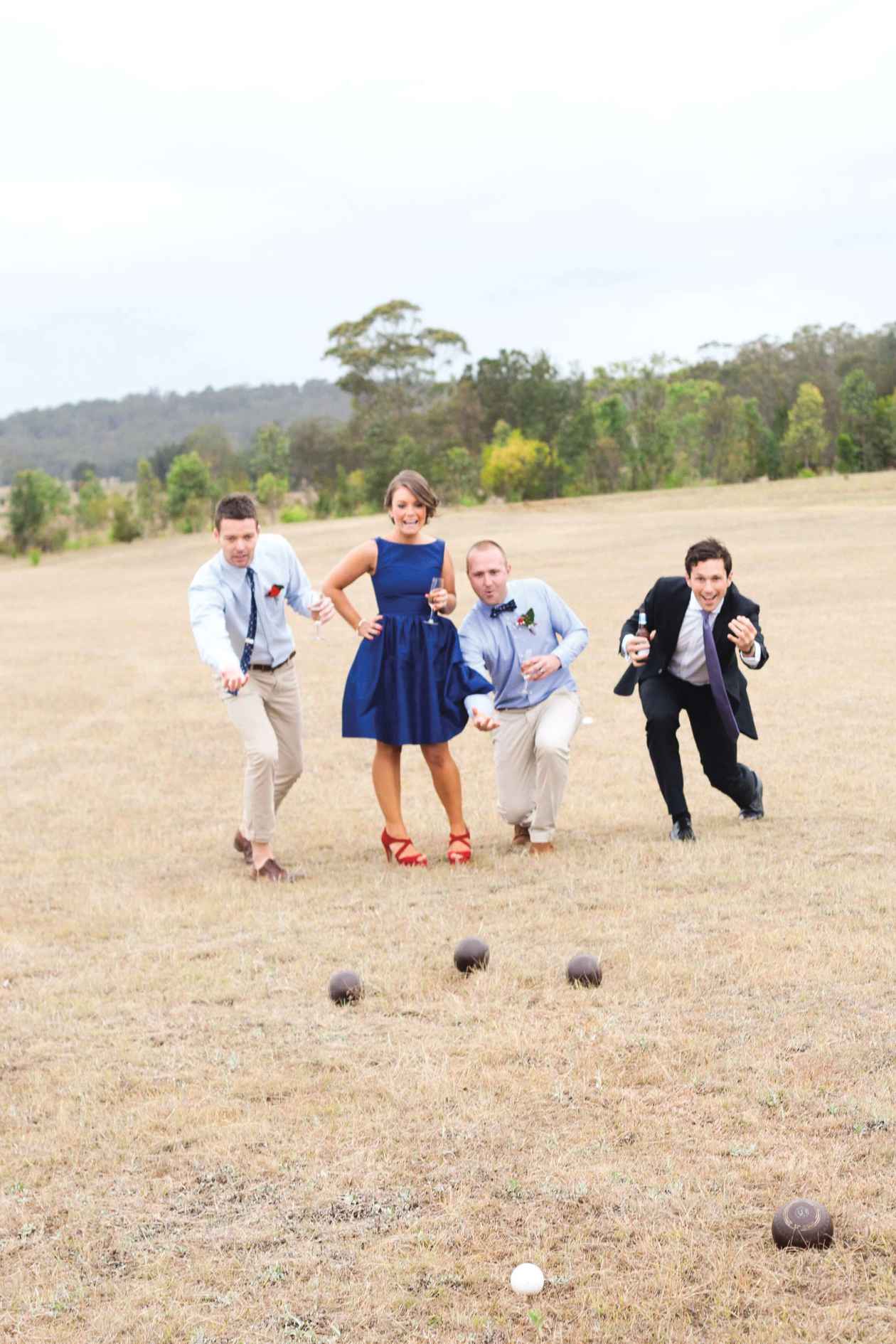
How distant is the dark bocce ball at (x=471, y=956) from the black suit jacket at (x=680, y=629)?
2490 mm

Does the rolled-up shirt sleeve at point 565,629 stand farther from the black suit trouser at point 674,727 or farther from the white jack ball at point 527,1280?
the white jack ball at point 527,1280

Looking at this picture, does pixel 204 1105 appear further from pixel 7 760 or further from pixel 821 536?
pixel 821 536

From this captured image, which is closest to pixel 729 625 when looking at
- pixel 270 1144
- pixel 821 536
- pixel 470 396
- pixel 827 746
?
pixel 827 746

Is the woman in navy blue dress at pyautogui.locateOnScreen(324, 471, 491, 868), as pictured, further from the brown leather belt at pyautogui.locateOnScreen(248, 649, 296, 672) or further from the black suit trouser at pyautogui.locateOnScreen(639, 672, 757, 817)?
the black suit trouser at pyautogui.locateOnScreen(639, 672, 757, 817)

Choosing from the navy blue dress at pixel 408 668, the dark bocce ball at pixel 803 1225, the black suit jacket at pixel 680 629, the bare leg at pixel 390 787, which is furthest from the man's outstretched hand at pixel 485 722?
the dark bocce ball at pixel 803 1225

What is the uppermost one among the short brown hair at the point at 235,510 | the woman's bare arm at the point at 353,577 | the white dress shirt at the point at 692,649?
the short brown hair at the point at 235,510

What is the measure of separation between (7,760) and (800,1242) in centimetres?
1094

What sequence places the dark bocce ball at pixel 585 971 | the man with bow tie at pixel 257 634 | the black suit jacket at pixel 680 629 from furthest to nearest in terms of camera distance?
the black suit jacket at pixel 680 629, the man with bow tie at pixel 257 634, the dark bocce ball at pixel 585 971

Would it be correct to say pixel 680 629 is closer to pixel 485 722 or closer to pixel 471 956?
pixel 485 722

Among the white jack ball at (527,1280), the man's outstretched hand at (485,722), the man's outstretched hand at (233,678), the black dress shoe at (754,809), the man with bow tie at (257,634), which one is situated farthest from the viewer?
the black dress shoe at (754,809)

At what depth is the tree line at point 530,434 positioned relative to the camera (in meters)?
63.4

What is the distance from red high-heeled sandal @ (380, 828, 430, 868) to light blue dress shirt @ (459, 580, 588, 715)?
0.91m

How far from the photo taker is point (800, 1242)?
3.88 meters

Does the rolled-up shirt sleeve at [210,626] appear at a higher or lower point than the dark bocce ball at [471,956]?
higher
